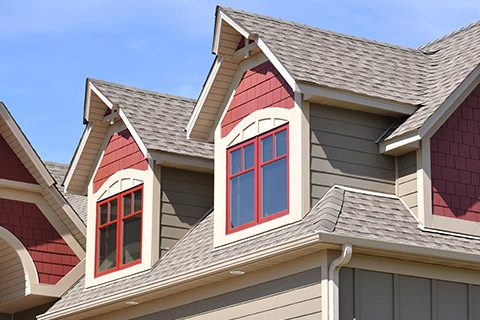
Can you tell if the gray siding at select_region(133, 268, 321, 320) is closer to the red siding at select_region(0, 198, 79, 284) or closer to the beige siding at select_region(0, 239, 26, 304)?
the red siding at select_region(0, 198, 79, 284)

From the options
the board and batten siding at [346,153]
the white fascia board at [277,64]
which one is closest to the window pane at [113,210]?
the white fascia board at [277,64]

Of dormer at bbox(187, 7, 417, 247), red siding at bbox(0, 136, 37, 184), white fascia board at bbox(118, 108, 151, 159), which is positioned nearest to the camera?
dormer at bbox(187, 7, 417, 247)

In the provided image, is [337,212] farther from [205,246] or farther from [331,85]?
[205,246]

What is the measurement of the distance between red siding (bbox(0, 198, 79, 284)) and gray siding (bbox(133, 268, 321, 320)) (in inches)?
238

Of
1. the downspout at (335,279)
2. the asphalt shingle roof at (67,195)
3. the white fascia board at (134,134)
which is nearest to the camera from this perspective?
the downspout at (335,279)

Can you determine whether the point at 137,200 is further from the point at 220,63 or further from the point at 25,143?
the point at 25,143

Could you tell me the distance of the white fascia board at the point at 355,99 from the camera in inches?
707

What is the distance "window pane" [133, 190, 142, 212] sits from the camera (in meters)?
22.1

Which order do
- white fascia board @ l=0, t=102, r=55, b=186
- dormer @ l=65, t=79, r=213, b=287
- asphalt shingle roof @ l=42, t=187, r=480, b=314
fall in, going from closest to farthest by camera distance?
asphalt shingle roof @ l=42, t=187, r=480, b=314 < dormer @ l=65, t=79, r=213, b=287 < white fascia board @ l=0, t=102, r=55, b=186

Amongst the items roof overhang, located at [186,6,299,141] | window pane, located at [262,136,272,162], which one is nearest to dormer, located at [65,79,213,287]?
roof overhang, located at [186,6,299,141]

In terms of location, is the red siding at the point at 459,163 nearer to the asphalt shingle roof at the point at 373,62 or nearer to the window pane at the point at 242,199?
the asphalt shingle roof at the point at 373,62

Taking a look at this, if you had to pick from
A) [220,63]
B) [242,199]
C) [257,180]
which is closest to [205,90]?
[220,63]

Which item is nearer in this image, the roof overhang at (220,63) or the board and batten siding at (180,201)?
the roof overhang at (220,63)

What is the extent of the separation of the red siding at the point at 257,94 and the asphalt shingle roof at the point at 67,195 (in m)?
8.05
